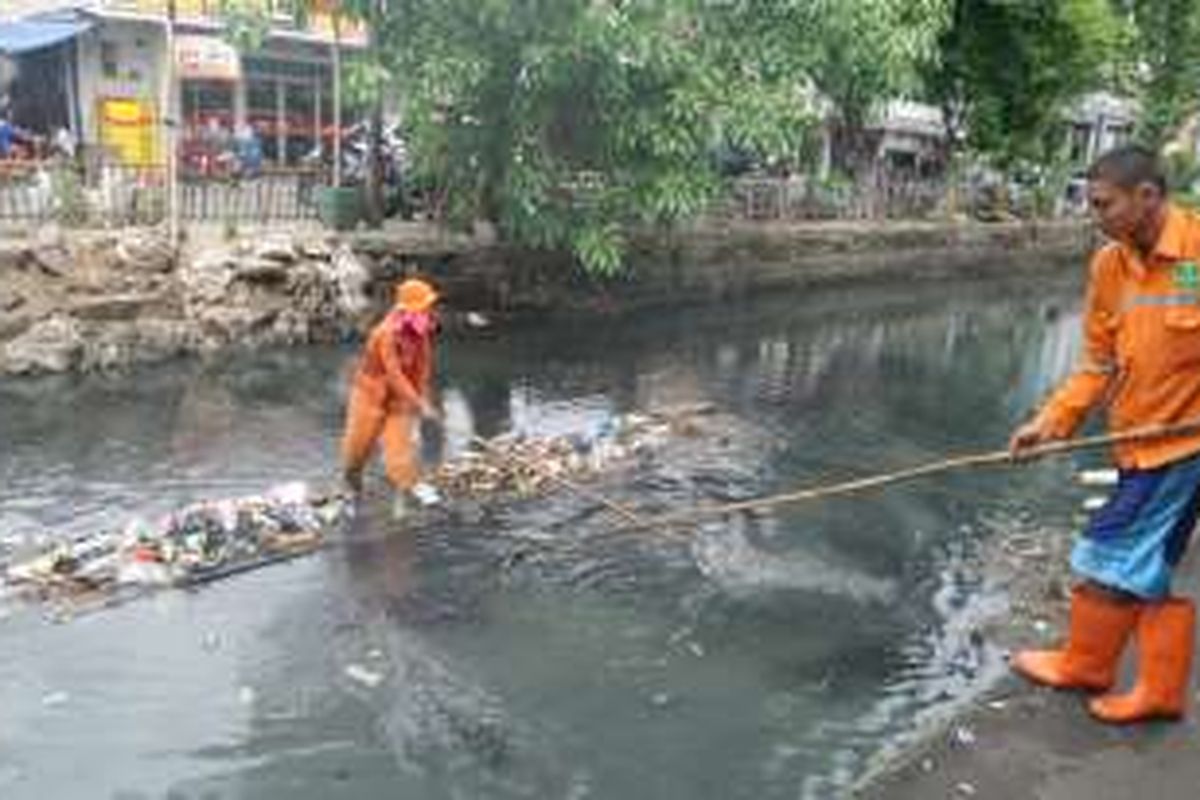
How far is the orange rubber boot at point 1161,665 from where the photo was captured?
213 inches

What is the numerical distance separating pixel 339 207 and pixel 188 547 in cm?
1078

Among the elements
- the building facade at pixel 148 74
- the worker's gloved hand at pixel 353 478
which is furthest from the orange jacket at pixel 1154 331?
the building facade at pixel 148 74

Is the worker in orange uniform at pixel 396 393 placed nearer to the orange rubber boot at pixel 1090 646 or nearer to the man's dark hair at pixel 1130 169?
the orange rubber boot at pixel 1090 646

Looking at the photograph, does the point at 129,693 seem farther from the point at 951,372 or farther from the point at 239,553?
the point at 951,372

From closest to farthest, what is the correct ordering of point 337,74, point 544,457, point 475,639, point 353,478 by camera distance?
point 475,639 < point 353,478 < point 544,457 < point 337,74

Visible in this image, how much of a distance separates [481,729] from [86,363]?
9.43 meters

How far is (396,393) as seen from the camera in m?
9.53

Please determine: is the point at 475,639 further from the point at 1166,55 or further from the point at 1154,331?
the point at 1166,55

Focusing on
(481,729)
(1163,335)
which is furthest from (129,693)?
(1163,335)

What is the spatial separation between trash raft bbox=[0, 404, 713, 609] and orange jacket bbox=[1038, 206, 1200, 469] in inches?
214

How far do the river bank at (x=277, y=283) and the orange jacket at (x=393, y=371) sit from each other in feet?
20.3

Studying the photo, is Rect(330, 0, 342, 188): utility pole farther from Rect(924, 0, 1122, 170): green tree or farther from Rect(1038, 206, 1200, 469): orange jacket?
A: Rect(1038, 206, 1200, 469): orange jacket

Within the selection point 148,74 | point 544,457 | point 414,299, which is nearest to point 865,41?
point 544,457

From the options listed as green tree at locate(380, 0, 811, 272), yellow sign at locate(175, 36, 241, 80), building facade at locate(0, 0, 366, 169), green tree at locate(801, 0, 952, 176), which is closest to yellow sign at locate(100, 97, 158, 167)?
building facade at locate(0, 0, 366, 169)
